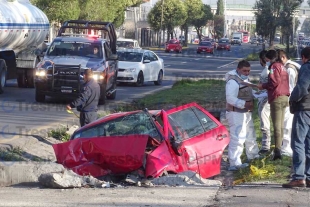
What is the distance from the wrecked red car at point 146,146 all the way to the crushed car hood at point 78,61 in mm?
9140

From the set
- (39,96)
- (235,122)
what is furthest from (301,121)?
(39,96)

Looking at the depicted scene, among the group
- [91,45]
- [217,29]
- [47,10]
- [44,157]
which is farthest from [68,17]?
[217,29]

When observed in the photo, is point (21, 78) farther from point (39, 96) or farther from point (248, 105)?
point (248, 105)

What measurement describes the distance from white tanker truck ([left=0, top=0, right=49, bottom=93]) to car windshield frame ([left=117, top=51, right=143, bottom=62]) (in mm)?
3606

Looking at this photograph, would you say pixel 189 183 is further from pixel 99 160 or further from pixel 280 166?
pixel 280 166

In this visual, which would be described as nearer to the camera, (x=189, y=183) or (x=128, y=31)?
(x=189, y=183)

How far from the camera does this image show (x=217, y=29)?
139 m

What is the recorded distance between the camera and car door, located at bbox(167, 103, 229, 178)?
33.6 feet

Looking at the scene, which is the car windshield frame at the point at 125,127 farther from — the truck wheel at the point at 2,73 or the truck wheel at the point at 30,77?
the truck wheel at the point at 30,77

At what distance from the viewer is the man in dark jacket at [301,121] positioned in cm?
899

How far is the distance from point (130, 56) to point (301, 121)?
68.6 feet

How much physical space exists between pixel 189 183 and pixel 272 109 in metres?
2.63

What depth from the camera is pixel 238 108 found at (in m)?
11.3

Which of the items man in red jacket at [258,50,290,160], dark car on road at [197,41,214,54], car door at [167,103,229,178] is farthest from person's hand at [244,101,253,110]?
dark car on road at [197,41,214,54]
